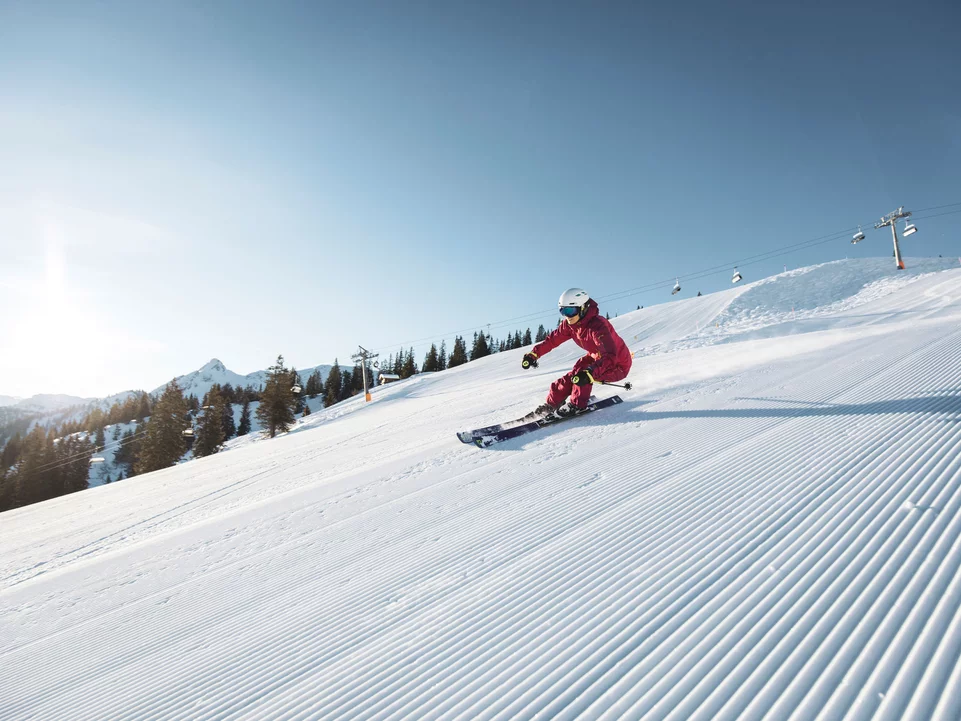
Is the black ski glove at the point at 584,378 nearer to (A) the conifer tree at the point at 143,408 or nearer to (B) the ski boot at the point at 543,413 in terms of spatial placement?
(B) the ski boot at the point at 543,413

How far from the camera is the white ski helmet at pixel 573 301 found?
22.0 feet

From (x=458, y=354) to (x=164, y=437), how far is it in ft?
179

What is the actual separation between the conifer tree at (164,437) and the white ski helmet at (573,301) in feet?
130

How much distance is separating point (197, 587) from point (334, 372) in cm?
8586

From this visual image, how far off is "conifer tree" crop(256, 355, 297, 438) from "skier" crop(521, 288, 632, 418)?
3660 centimetres

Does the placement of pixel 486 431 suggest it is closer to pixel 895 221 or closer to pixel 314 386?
pixel 895 221

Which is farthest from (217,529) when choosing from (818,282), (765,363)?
(818,282)

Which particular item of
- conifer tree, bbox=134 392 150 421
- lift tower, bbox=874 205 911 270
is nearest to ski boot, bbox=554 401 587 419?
lift tower, bbox=874 205 911 270

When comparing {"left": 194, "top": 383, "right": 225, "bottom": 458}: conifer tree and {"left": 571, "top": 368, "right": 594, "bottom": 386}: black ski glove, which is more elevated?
{"left": 571, "top": 368, "right": 594, "bottom": 386}: black ski glove

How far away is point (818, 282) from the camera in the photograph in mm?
28219

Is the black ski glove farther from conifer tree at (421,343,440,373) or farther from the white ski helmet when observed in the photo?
conifer tree at (421,343,440,373)

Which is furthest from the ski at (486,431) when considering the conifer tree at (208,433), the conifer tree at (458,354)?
the conifer tree at (458,354)

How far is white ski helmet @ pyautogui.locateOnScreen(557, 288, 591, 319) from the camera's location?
6707 mm

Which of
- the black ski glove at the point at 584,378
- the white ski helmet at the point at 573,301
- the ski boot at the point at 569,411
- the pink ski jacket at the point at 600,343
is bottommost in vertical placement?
the ski boot at the point at 569,411
